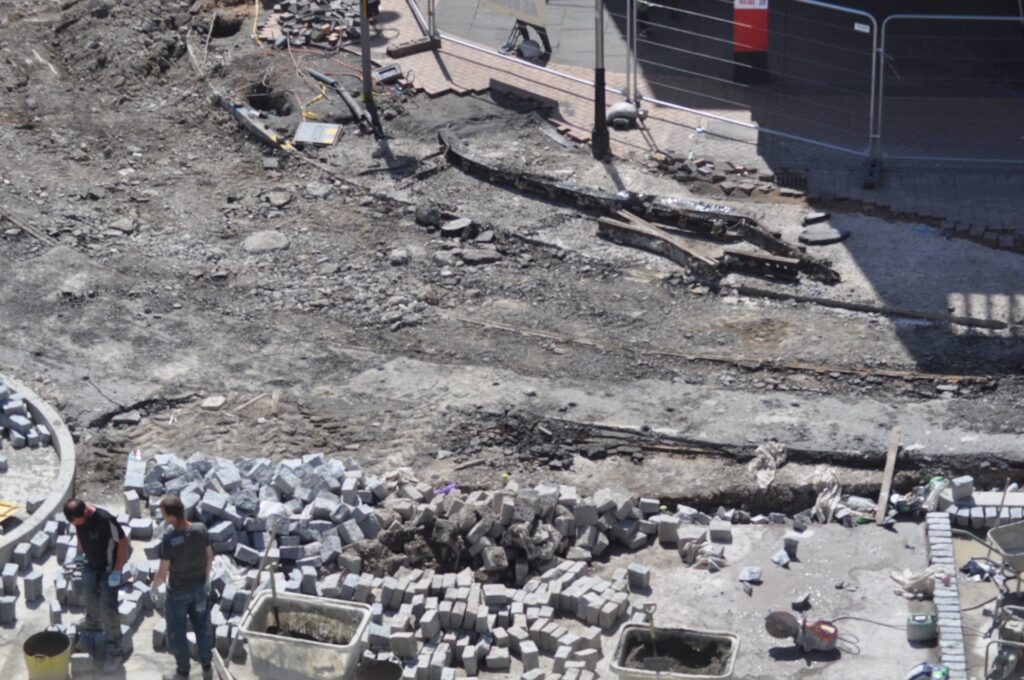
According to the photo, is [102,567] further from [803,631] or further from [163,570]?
[803,631]

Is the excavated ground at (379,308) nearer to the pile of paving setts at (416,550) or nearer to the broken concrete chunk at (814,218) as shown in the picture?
the broken concrete chunk at (814,218)

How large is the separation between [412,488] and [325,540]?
0.94 m

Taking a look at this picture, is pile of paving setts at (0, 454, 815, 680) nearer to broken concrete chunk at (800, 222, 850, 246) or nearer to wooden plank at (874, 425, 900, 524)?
wooden plank at (874, 425, 900, 524)

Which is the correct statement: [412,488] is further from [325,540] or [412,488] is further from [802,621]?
[802,621]

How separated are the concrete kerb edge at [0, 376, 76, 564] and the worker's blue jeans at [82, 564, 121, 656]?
1222mm

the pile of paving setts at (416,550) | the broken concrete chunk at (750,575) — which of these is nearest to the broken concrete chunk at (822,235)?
the pile of paving setts at (416,550)

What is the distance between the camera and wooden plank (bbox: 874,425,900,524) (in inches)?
540

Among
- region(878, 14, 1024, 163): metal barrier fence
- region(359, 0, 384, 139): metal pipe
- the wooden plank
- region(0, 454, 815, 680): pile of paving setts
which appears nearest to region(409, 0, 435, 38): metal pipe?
region(359, 0, 384, 139): metal pipe

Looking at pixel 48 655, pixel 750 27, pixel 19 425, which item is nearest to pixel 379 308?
pixel 19 425

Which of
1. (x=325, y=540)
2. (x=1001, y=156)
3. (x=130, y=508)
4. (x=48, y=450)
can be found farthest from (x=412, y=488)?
(x=1001, y=156)

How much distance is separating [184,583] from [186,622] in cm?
41

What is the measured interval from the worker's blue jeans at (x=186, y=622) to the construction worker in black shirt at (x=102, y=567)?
43 centimetres

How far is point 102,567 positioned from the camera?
12.0 m

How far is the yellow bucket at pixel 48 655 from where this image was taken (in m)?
11.9
